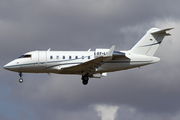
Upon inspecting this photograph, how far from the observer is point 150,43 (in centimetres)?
3747

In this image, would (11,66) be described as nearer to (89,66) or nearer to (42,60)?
(42,60)

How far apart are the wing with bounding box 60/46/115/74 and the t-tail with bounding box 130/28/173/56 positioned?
18.6 feet

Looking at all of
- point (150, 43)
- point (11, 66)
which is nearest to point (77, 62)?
point (11, 66)

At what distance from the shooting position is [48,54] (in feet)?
115

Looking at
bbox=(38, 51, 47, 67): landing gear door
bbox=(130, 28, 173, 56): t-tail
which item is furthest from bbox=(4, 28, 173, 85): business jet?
bbox=(130, 28, 173, 56): t-tail

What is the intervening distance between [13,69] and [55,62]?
495 cm

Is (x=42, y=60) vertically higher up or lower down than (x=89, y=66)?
higher up

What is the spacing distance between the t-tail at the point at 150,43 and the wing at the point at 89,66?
5676 millimetres

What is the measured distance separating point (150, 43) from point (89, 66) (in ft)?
28.6

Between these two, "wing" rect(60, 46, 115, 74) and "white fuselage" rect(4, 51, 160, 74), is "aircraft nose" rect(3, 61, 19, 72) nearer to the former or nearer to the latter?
"white fuselage" rect(4, 51, 160, 74)

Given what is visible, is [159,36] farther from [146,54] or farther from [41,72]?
[41,72]

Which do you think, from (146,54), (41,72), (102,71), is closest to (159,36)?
(146,54)

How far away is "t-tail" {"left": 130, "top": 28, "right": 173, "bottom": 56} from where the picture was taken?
3716cm

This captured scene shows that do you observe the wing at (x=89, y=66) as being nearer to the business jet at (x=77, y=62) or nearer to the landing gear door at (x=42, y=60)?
the business jet at (x=77, y=62)
